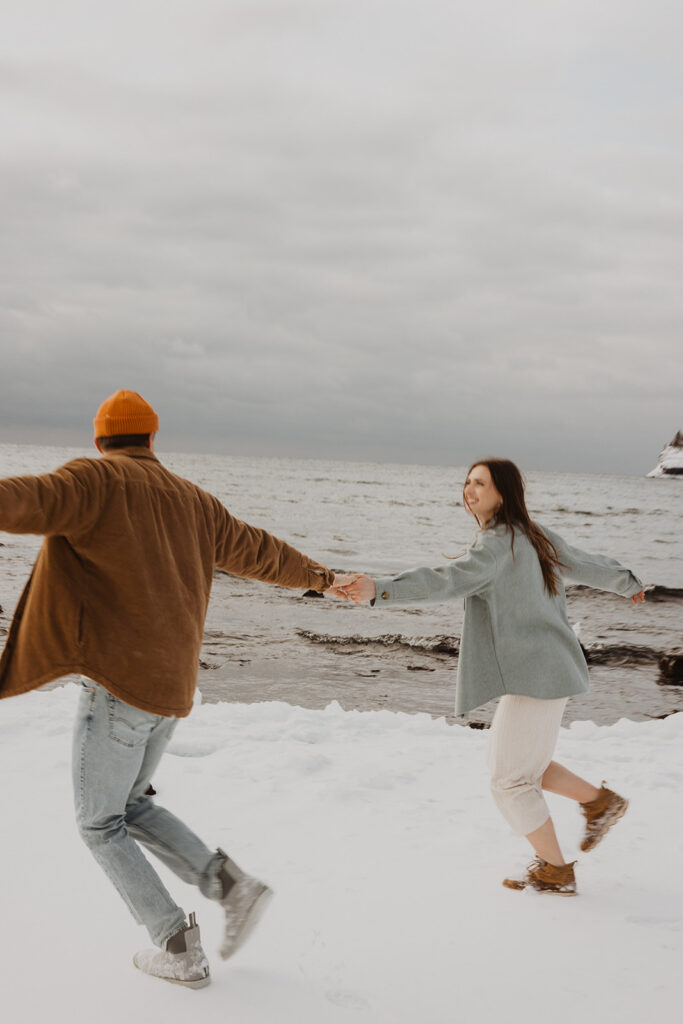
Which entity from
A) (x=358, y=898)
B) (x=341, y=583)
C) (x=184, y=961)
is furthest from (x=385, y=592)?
(x=184, y=961)

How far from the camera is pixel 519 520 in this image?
11.5 ft

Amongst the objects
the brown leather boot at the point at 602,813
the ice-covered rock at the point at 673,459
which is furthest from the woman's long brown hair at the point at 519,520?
the ice-covered rock at the point at 673,459

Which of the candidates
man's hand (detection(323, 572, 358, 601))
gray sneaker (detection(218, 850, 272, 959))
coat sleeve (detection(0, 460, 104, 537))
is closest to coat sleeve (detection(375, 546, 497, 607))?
man's hand (detection(323, 572, 358, 601))

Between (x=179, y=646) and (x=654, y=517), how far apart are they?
162ft

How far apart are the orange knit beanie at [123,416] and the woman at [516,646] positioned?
4.39ft

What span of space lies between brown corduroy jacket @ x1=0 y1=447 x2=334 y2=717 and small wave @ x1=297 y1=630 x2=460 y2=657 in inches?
349

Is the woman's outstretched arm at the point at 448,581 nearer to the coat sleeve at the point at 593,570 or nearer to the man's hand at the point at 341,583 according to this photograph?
the man's hand at the point at 341,583

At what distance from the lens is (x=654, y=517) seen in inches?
1885

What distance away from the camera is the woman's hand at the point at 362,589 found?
361cm

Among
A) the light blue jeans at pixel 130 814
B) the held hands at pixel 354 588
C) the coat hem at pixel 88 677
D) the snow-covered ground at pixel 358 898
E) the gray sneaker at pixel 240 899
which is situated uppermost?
the held hands at pixel 354 588

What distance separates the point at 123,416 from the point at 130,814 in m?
1.36

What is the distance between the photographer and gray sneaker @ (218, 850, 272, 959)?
8.92 feet

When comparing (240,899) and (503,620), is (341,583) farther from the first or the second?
(240,899)

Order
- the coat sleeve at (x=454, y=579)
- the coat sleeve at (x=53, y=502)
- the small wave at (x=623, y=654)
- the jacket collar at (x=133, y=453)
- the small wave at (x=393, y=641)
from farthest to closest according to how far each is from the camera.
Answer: the small wave at (x=393, y=641) < the small wave at (x=623, y=654) < the coat sleeve at (x=454, y=579) < the jacket collar at (x=133, y=453) < the coat sleeve at (x=53, y=502)
